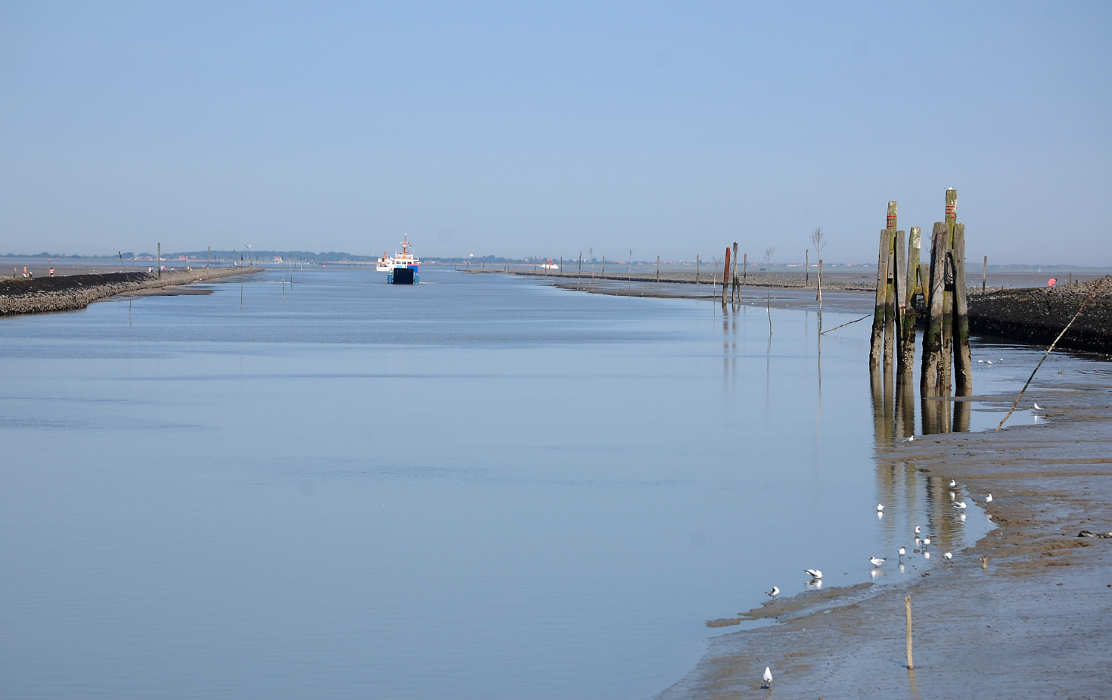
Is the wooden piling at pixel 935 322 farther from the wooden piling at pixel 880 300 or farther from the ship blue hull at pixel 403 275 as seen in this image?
the ship blue hull at pixel 403 275

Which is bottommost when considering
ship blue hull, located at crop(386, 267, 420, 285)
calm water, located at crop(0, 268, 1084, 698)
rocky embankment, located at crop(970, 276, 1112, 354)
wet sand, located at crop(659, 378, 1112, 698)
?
calm water, located at crop(0, 268, 1084, 698)

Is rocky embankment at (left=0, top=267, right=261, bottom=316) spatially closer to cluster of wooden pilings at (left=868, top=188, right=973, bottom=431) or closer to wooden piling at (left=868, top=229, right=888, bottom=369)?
wooden piling at (left=868, top=229, right=888, bottom=369)

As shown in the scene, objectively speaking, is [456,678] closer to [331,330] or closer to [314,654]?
[314,654]

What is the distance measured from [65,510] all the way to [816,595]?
10.4 metres

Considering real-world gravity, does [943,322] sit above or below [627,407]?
above

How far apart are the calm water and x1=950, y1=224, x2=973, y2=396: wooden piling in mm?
2358

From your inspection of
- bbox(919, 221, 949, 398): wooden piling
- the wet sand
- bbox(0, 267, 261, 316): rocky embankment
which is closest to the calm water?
the wet sand

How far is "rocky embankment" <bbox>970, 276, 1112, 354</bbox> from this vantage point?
128 feet

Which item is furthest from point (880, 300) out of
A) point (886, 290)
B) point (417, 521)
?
point (417, 521)

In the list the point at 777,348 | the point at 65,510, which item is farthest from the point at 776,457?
the point at 777,348

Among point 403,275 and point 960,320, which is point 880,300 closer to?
point 960,320

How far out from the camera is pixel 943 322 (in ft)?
89.3

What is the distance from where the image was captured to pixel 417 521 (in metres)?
15.9

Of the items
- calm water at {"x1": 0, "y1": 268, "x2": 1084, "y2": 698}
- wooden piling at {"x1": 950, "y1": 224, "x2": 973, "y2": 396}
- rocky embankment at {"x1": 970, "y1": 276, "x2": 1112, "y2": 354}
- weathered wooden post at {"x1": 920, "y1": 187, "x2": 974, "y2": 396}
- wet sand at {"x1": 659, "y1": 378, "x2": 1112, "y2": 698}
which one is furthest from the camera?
rocky embankment at {"x1": 970, "y1": 276, "x2": 1112, "y2": 354}
